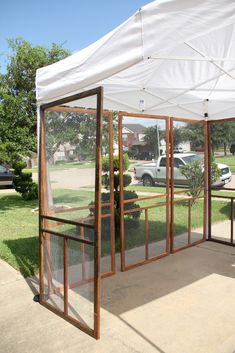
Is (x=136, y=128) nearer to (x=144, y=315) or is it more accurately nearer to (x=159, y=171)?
(x=159, y=171)

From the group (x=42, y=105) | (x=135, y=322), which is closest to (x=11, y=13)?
(x=42, y=105)

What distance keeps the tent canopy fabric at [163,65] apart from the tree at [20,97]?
459 centimetres

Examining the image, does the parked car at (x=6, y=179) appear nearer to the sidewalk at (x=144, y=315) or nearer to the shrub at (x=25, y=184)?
the shrub at (x=25, y=184)

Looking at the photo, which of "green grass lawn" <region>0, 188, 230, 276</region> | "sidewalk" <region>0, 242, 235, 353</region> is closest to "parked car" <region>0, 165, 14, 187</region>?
"green grass lawn" <region>0, 188, 230, 276</region>

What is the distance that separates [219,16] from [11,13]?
23.4 feet

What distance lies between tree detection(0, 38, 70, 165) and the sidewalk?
4.35 metres

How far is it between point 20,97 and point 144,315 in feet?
22.8

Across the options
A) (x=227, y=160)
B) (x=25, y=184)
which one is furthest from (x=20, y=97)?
(x=227, y=160)

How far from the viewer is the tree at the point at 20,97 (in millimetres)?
8664

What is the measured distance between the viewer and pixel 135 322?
11.4 ft

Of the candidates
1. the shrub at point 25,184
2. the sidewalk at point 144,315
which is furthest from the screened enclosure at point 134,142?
the shrub at point 25,184

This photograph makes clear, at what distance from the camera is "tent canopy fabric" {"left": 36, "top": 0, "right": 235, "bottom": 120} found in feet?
8.02

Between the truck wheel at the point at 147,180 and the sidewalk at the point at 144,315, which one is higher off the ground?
the truck wheel at the point at 147,180

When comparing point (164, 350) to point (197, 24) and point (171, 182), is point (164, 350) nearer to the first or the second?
point (197, 24)
